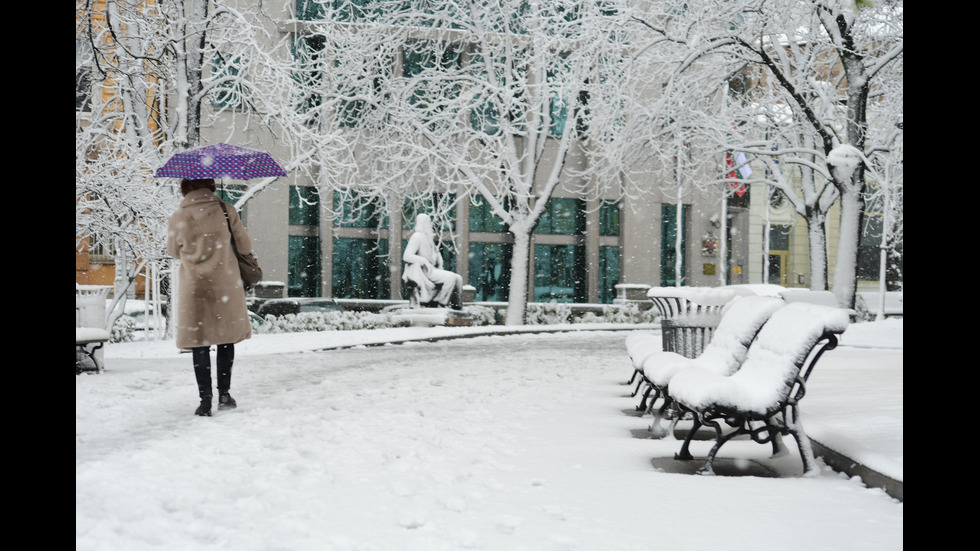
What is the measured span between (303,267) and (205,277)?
2780 cm

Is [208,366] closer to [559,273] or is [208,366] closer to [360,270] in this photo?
[360,270]

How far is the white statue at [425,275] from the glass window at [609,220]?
49.3ft

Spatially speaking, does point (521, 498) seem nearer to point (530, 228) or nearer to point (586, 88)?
point (586, 88)

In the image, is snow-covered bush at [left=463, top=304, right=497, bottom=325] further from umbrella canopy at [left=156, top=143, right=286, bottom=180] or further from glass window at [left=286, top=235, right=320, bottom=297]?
umbrella canopy at [left=156, top=143, right=286, bottom=180]

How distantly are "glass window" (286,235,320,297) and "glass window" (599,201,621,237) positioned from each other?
1127 centimetres

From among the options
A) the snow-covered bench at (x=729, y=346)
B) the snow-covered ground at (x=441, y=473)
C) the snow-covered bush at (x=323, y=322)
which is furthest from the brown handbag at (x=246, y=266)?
the snow-covered bush at (x=323, y=322)

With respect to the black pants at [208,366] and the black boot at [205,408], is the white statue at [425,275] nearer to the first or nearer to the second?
the black pants at [208,366]

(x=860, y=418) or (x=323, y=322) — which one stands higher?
(x=860, y=418)

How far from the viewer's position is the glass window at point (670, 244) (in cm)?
3831

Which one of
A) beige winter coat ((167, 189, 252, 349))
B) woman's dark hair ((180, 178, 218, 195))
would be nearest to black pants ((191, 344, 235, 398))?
beige winter coat ((167, 189, 252, 349))

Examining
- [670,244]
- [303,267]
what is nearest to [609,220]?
[670,244]

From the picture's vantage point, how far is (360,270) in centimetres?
3562
